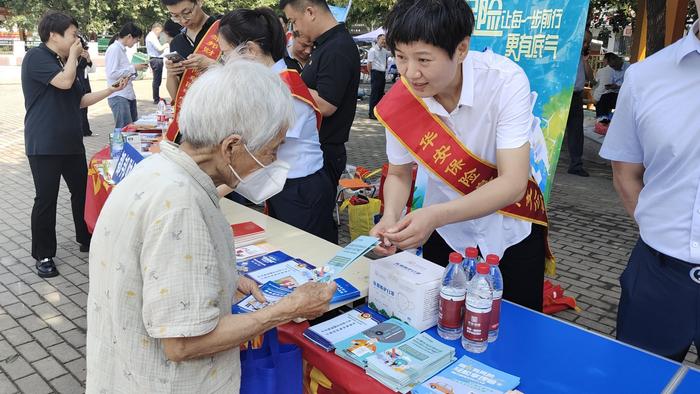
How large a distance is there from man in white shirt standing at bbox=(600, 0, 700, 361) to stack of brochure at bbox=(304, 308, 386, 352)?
899mm

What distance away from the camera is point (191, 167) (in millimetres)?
1345

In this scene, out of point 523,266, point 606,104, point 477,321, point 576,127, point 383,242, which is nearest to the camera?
point 477,321

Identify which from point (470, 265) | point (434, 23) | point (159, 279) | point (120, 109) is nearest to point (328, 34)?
point (434, 23)

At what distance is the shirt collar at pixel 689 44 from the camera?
5.28 ft

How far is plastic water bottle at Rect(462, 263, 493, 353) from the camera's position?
61.7 inches

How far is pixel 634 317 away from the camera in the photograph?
186 cm

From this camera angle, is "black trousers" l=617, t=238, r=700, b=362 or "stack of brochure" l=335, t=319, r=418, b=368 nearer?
"stack of brochure" l=335, t=319, r=418, b=368

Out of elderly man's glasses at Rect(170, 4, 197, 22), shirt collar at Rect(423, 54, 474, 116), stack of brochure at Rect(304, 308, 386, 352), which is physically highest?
Answer: elderly man's glasses at Rect(170, 4, 197, 22)

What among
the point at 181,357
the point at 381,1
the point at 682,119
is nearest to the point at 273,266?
the point at 181,357

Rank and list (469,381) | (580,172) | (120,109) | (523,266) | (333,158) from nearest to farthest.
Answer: (469,381), (523,266), (333,158), (120,109), (580,172)

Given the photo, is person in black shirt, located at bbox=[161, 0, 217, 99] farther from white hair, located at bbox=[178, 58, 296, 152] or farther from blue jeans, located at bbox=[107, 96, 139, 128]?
blue jeans, located at bbox=[107, 96, 139, 128]

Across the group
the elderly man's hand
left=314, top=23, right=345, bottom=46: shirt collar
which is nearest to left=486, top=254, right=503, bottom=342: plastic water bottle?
the elderly man's hand

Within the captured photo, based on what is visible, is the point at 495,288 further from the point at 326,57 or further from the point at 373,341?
the point at 326,57

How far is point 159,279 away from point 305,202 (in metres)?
1.69
